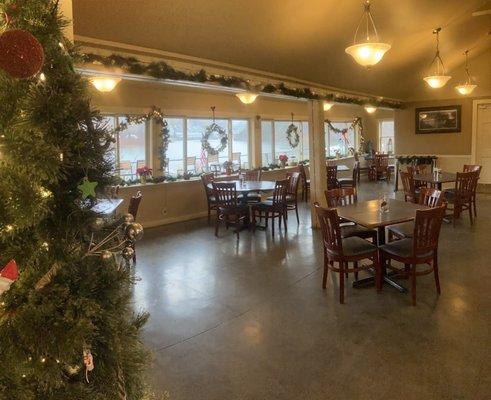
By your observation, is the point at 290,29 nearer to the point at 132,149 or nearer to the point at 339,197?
the point at 339,197

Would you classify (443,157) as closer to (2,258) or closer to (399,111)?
(399,111)

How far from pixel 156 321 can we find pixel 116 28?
2.69m

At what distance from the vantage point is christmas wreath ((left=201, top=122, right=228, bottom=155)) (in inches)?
347

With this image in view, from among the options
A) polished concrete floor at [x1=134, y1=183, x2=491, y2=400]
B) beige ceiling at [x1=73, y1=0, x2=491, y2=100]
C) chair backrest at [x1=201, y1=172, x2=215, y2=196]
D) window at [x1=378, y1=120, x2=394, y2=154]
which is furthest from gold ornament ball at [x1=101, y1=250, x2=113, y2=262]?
window at [x1=378, y1=120, x2=394, y2=154]

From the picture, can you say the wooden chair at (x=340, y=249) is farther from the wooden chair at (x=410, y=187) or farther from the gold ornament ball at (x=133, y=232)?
the wooden chair at (x=410, y=187)

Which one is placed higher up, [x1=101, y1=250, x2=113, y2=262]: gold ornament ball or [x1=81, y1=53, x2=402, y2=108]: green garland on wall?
[x1=81, y1=53, x2=402, y2=108]: green garland on wall

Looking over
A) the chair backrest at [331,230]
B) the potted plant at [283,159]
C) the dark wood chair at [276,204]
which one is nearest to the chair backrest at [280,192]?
the dark wood chair at [276,204]

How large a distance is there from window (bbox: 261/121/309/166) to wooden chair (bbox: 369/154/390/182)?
2726 millimetres

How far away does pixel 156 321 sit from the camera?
11.6 feet

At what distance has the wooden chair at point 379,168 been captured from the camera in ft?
42.9

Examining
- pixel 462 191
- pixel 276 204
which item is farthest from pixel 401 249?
pixel 462 191

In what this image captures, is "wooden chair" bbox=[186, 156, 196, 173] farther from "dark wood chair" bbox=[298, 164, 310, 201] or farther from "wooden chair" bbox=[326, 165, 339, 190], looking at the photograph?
"wooden chair" bbox=[326, 165, 339, 190]

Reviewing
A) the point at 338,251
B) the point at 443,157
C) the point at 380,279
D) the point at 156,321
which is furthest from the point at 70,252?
the point at 443,157

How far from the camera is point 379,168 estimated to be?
13.1 m
